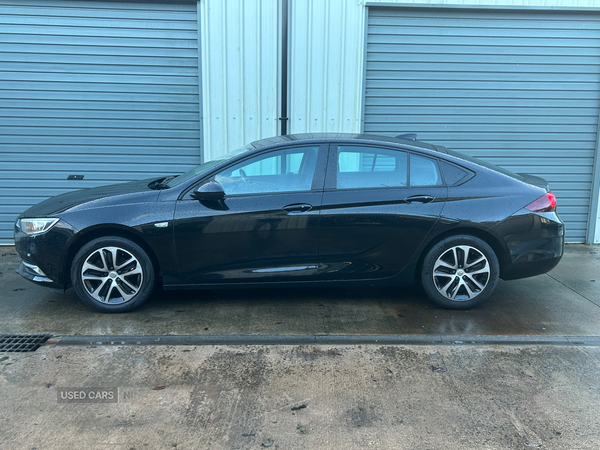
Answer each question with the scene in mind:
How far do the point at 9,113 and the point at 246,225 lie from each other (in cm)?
471

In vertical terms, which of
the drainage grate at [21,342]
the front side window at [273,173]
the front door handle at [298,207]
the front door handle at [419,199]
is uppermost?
the front side window at [273,173]

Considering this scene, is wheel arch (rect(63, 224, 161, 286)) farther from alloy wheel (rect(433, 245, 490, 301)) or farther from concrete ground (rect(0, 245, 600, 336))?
alloy wheel (rect(433, 245, 490, 301))

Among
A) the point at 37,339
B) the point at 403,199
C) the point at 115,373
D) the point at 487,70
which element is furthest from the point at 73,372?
the point at 487,70

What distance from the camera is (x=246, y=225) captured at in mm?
4246

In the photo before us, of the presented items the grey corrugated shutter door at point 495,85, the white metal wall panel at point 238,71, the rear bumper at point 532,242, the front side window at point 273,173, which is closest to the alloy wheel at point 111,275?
the front side window at point 273,173

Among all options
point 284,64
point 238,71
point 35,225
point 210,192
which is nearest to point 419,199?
point 210,192

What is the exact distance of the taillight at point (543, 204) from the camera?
4383 millimetres

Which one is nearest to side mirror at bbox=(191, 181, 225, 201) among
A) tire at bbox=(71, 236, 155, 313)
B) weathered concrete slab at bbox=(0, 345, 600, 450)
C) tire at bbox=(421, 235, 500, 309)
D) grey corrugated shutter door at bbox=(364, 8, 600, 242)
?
tire at bbox=(71, 236, 155, 313)

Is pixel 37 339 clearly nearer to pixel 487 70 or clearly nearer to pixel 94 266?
pixel 94 266

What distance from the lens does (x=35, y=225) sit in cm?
429

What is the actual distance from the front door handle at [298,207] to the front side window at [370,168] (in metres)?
0.34

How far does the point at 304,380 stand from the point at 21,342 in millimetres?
2235

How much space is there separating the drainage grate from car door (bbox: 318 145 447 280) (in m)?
2.31

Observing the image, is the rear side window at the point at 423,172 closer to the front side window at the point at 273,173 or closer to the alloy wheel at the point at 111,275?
the front side window at the point at 273,173
